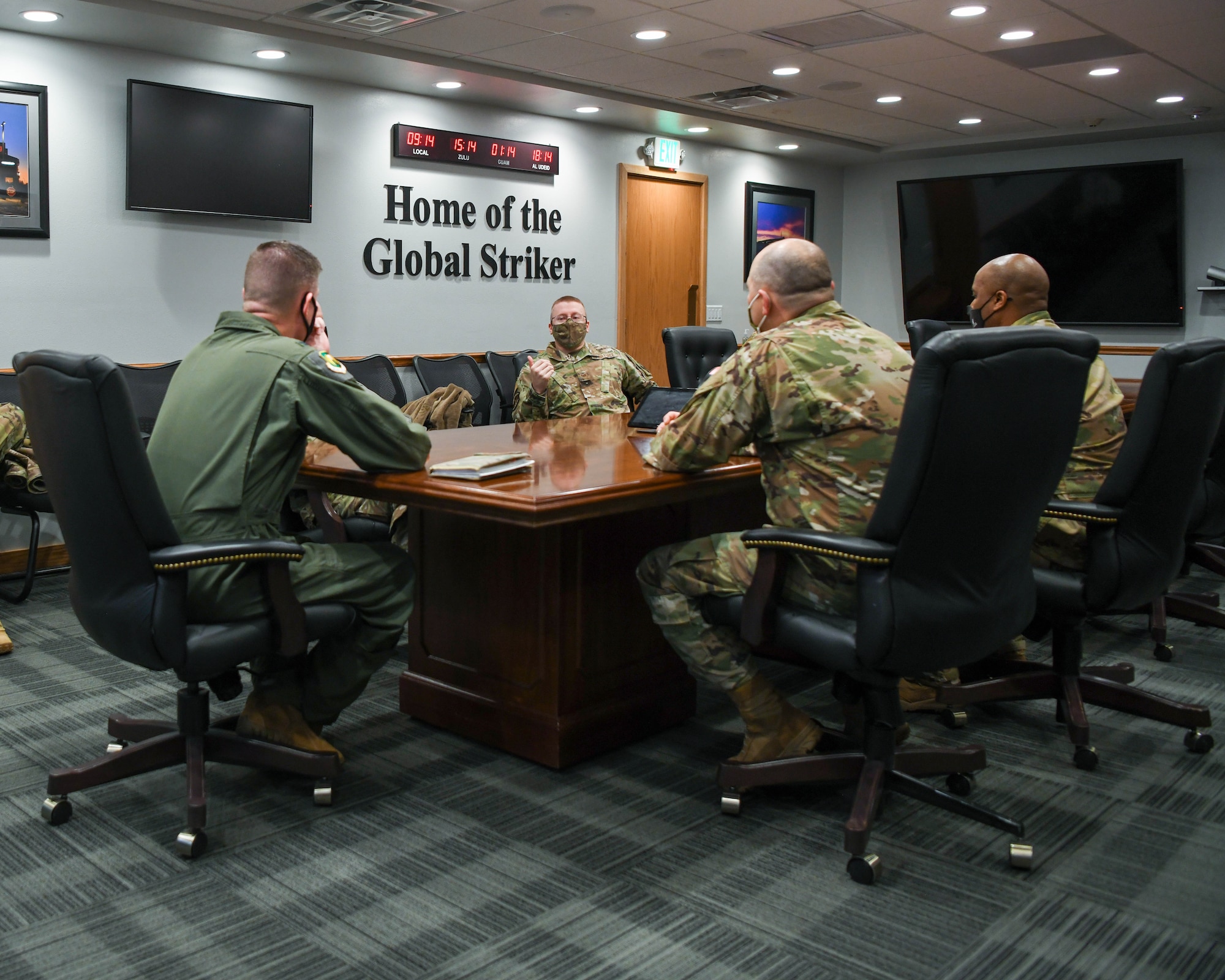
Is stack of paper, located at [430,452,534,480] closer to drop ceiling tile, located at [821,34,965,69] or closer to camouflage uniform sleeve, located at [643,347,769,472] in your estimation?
camouflage uniform sleeve, located at [643,347,769,472]

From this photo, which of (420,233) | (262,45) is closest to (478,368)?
(420,233)

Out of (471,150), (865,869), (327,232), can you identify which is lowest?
(865,869)

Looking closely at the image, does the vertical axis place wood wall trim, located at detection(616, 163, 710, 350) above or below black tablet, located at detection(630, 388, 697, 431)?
above

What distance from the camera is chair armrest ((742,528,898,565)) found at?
2166mm

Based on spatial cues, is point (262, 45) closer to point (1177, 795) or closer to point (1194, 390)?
point (1194, 390)

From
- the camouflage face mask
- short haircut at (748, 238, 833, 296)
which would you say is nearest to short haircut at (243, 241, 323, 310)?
short haircut at (748, 238, 833, 296)

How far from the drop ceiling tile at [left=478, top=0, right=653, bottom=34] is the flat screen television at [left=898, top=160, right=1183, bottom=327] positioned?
4936 millimetres

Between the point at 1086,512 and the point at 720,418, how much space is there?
3.21ft

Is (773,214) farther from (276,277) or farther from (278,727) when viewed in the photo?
(278,727)

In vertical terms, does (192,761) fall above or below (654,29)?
below

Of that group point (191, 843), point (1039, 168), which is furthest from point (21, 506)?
point (1039, 168)

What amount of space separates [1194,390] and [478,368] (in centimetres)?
473

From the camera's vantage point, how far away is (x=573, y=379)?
488 cm

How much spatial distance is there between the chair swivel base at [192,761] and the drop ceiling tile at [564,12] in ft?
12.0
